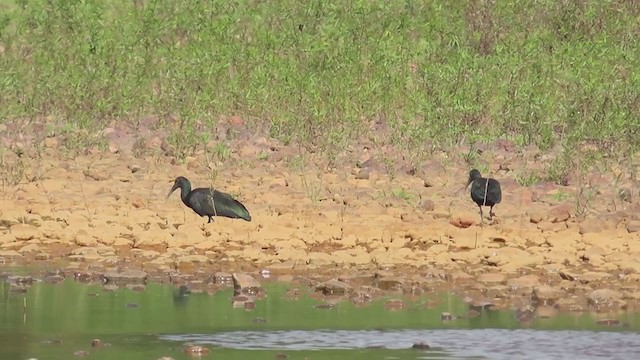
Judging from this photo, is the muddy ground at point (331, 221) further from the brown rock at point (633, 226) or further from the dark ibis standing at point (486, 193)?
the dark ibis standing at point (486, 193)

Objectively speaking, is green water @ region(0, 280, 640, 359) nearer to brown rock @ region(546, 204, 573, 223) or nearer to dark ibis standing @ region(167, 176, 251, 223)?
dark ibis standing @ region(167, 176, 251, 223)

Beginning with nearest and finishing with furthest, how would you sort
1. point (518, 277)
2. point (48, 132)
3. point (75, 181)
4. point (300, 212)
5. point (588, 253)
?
point (518, 277) → point (588, 253) → point (300, 212) → point (75, 181) → point (48, 132)

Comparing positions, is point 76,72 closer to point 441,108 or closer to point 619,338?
point 441,108

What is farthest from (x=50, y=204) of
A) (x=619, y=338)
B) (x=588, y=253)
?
(x=619, y=338)

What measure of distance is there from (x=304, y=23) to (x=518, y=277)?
7431 mm

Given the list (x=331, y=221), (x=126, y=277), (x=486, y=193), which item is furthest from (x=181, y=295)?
(x=486, y=193)

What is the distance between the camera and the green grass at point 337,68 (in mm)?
13141

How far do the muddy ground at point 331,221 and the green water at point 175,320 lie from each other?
0.38m

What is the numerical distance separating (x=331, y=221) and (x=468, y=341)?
3.59 metres

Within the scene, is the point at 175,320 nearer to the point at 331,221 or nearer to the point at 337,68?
the point at 331,221

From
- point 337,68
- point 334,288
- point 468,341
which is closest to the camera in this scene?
point 468,341

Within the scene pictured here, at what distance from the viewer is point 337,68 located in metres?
14.3

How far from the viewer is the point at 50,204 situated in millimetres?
11078

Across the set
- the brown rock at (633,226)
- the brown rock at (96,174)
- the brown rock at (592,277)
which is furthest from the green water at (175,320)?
the brown rock at (96,174)
